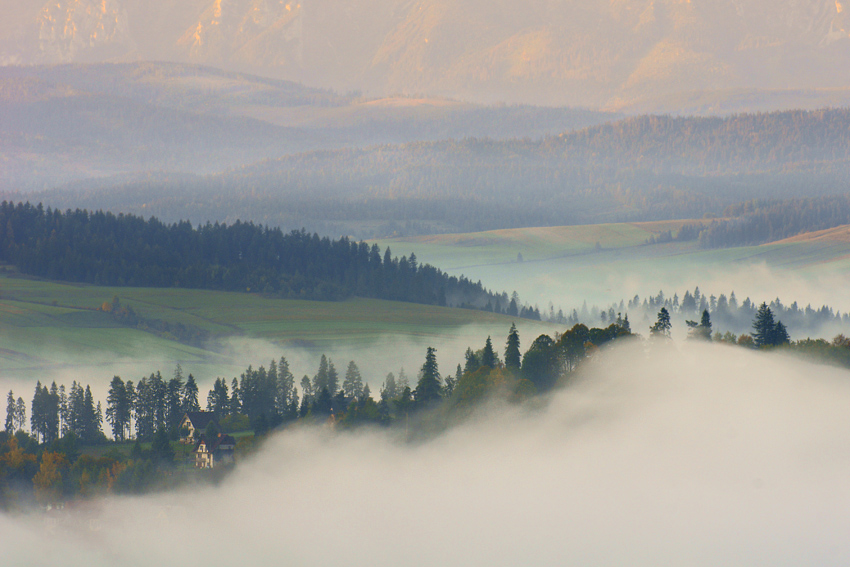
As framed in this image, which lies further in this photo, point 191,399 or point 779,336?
point 191,399

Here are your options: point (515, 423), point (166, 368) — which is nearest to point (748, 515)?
point (515, 423)

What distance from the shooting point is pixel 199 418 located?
14438 centimetres

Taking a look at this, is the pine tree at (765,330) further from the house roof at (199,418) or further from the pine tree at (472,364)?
the house roof at (199,418)

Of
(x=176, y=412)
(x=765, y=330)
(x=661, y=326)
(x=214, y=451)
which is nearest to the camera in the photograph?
(x=214, y=451)

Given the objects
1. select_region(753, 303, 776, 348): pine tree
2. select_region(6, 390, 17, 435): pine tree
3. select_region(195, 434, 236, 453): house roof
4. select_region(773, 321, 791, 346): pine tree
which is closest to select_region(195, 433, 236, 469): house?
select_region(195, 434, 236, 453): house roof

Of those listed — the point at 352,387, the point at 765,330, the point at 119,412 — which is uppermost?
the point at 765,330

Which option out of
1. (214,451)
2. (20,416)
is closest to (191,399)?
(214,451)

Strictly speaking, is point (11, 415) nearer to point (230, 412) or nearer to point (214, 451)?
point (230, 412)

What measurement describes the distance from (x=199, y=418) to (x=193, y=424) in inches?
54.1

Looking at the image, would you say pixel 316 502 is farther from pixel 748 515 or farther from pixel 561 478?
pixel 748 515

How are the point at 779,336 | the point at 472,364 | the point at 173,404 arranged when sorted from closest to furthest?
the point at 779,336 < the point at 472,364 < the point at 173,404

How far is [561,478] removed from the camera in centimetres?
14162

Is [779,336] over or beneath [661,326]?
beneath

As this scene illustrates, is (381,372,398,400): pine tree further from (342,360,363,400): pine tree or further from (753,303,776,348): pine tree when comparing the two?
(753,303,776,348): pine tree
